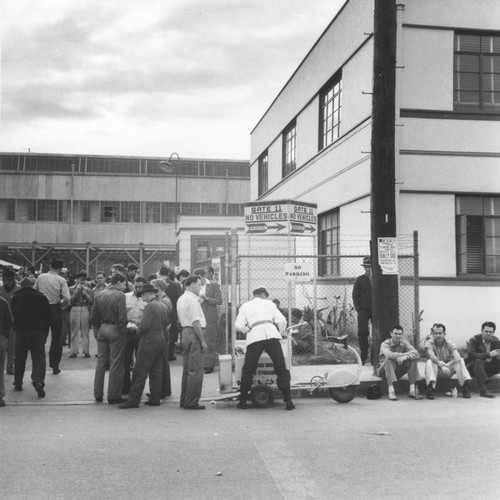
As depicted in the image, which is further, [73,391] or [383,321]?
[383,321]

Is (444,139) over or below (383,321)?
over

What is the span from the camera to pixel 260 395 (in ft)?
31.3

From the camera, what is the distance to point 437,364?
10.5 metres

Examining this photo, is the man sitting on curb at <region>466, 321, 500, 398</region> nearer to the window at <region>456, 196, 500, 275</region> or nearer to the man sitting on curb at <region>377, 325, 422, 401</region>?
the man sitting on curb at <region>377, 325, 422, 401</region>

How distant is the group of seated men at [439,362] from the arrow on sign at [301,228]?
3.20 metres

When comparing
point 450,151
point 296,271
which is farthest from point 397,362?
point 450,151

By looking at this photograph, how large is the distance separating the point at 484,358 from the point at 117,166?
3724cm

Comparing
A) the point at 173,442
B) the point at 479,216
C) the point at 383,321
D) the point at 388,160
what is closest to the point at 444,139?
the point at 479,216

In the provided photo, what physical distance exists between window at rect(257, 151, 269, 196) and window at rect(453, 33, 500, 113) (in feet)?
43.0

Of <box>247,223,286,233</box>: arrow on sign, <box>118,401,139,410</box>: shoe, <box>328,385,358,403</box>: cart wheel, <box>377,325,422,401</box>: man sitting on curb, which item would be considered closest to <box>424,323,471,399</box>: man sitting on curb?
<box>377,325,422,401</box>: man sitting on curb

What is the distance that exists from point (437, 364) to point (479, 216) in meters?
5.11

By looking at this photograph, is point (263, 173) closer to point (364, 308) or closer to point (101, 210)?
point (364, 308)

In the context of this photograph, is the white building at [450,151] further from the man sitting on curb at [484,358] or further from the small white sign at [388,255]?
the man sitting on curb at [484,358]

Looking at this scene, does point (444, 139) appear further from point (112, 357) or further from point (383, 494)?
point (383, 494)
